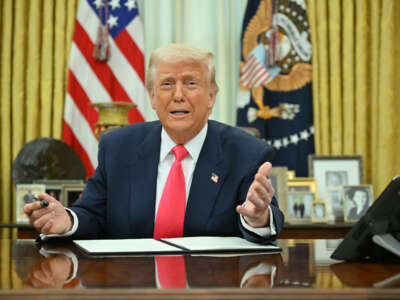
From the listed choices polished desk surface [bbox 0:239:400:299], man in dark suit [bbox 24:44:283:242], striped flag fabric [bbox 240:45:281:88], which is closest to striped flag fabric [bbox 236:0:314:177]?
striped flag fabric [bbox 240:45:281:88]

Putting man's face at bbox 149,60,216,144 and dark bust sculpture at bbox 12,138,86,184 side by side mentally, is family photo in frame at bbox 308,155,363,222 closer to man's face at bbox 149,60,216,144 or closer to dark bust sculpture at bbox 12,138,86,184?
dark bust sculpture at bbox 12,138,86,184

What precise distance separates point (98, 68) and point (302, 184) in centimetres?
193

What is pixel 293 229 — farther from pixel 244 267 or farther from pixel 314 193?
pixel 244 267

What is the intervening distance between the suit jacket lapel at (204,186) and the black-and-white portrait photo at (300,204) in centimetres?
187

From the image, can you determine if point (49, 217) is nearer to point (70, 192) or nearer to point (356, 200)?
point (70, 192)

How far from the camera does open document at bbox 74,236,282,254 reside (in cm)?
127

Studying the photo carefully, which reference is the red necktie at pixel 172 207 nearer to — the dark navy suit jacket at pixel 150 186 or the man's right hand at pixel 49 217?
the dark navy suit jacket at pixel 150 186

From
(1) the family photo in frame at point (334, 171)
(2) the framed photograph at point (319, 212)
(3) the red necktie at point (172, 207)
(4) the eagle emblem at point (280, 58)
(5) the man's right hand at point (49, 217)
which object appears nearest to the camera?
(5) the man's right hand at point (49, 217)

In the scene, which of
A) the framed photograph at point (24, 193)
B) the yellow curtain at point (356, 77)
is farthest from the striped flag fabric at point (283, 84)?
the framed photograph at point (24, 193)

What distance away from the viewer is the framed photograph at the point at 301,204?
373 cm

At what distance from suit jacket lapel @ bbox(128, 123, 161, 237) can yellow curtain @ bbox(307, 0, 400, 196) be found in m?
2.32

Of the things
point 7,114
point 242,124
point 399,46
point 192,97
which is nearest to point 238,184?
point 192,97

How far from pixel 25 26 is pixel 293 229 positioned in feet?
8.93

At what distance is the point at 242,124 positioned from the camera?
13.8 feet
